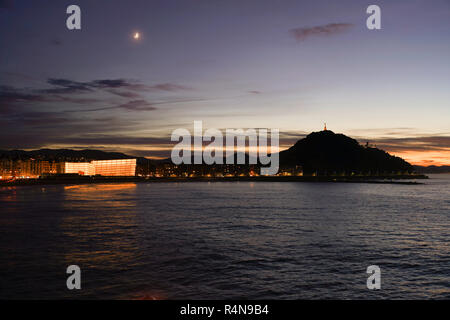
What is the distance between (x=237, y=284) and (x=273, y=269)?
12.2 ft

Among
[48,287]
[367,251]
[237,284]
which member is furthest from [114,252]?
[367,251]

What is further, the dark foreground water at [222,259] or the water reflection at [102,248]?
the water reflection at [102,248]

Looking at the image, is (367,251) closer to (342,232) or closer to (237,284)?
(342,232)

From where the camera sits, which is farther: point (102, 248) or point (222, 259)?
point (102, 248)

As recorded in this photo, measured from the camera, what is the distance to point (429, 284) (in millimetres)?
19641

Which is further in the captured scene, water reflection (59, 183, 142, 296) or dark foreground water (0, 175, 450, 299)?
water reflection (59, 183, 142, 296)

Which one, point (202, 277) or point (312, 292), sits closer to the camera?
point (312, 292)

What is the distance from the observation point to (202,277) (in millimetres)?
20219

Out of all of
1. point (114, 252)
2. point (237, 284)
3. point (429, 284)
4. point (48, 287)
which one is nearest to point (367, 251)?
point (429, 284)

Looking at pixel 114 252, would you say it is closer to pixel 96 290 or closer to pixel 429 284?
pixel 96 290

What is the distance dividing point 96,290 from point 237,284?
6388 mm
